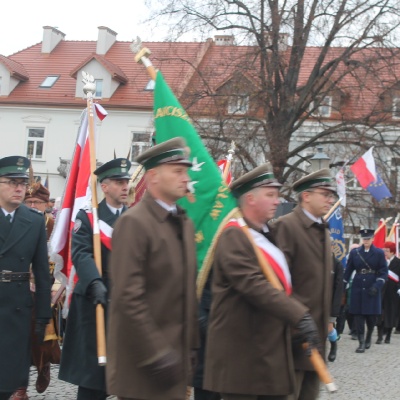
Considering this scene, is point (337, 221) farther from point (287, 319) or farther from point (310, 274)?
point (287, 319)

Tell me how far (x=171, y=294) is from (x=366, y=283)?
10373mm

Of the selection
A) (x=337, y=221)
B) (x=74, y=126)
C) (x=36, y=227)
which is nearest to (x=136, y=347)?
(x=36, y=227)

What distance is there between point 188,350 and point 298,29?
2217 centimetres

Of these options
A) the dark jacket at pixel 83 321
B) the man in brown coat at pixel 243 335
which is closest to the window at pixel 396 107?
the dark jacket at pixel 83 321

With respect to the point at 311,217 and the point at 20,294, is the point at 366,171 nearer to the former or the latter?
the point at 311,217

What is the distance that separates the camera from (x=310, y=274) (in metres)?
5.86

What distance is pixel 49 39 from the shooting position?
159 ft

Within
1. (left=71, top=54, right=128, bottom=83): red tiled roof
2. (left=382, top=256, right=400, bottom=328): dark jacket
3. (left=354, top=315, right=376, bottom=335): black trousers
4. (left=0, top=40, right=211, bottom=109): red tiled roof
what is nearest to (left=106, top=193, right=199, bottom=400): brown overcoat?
(left=354, top=315, right=376, bottom=335): black trousers

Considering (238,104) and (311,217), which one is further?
(238,104)

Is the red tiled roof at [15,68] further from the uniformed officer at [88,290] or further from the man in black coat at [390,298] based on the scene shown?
the uniformed officer at [88,290]

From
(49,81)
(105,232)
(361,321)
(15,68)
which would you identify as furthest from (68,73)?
(105,232)

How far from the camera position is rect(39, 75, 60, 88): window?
Answer: 1785 inches

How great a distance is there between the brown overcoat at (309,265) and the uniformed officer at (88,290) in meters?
1.24

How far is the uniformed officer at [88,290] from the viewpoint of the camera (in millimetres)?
6172
